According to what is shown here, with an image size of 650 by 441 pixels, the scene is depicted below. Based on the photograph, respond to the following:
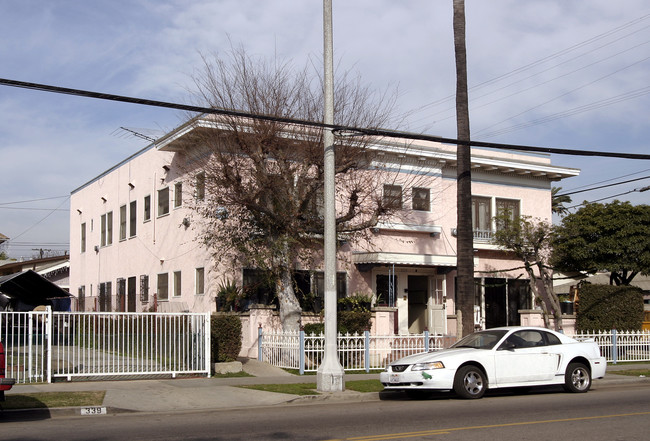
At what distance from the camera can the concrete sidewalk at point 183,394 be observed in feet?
44.0

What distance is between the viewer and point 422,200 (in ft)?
88.0

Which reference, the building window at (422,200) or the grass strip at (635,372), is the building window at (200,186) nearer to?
the building window at (422,200)

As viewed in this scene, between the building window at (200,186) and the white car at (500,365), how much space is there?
848cm

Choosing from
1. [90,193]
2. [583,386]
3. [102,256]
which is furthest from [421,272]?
[90,193]

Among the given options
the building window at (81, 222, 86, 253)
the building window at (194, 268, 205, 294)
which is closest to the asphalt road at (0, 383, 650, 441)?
the building window at (194, 268, 205, 294)

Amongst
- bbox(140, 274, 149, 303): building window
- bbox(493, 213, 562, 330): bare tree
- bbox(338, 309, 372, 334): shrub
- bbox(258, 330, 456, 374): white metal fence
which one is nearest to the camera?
bbox(258, 330, 456, 374): white metal fence

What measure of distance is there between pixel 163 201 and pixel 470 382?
645 inches

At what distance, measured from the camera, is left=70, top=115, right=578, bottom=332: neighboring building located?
963 inches

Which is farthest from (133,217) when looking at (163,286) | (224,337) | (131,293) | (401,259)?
(224,337)

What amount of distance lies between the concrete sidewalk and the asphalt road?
470mm

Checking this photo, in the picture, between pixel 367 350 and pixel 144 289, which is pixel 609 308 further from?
pixel 144 289

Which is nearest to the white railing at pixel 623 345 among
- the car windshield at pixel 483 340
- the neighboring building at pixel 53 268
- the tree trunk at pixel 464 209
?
the tree trunk at pixel 464 209

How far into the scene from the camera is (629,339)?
23.3m

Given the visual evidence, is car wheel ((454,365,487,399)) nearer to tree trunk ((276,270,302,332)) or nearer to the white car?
the white car
